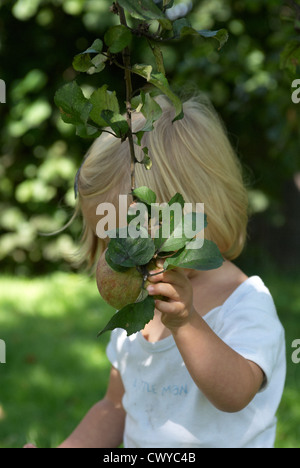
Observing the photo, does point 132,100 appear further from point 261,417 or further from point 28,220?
point 28,220

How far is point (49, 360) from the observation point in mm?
2676

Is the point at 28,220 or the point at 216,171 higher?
the point at 216,171

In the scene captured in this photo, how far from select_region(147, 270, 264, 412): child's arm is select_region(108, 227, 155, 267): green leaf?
0.30 ft

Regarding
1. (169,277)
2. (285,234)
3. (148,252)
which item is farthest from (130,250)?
(285,234)

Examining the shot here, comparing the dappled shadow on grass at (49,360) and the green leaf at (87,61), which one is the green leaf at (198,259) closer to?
the green leaf at (87,61)

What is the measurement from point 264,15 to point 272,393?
10.0 ft

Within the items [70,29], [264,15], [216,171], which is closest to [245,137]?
[264,15]

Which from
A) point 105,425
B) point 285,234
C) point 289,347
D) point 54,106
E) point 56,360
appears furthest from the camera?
point 285,234

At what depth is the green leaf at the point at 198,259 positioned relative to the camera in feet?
2.07

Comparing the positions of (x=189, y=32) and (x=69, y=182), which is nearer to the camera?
(x=189, y=32)

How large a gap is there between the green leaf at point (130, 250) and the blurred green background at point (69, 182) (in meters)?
1.42

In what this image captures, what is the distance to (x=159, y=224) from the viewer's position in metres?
0.68

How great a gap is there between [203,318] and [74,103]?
0.64 meters

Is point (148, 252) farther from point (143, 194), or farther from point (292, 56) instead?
point (292, 56)
